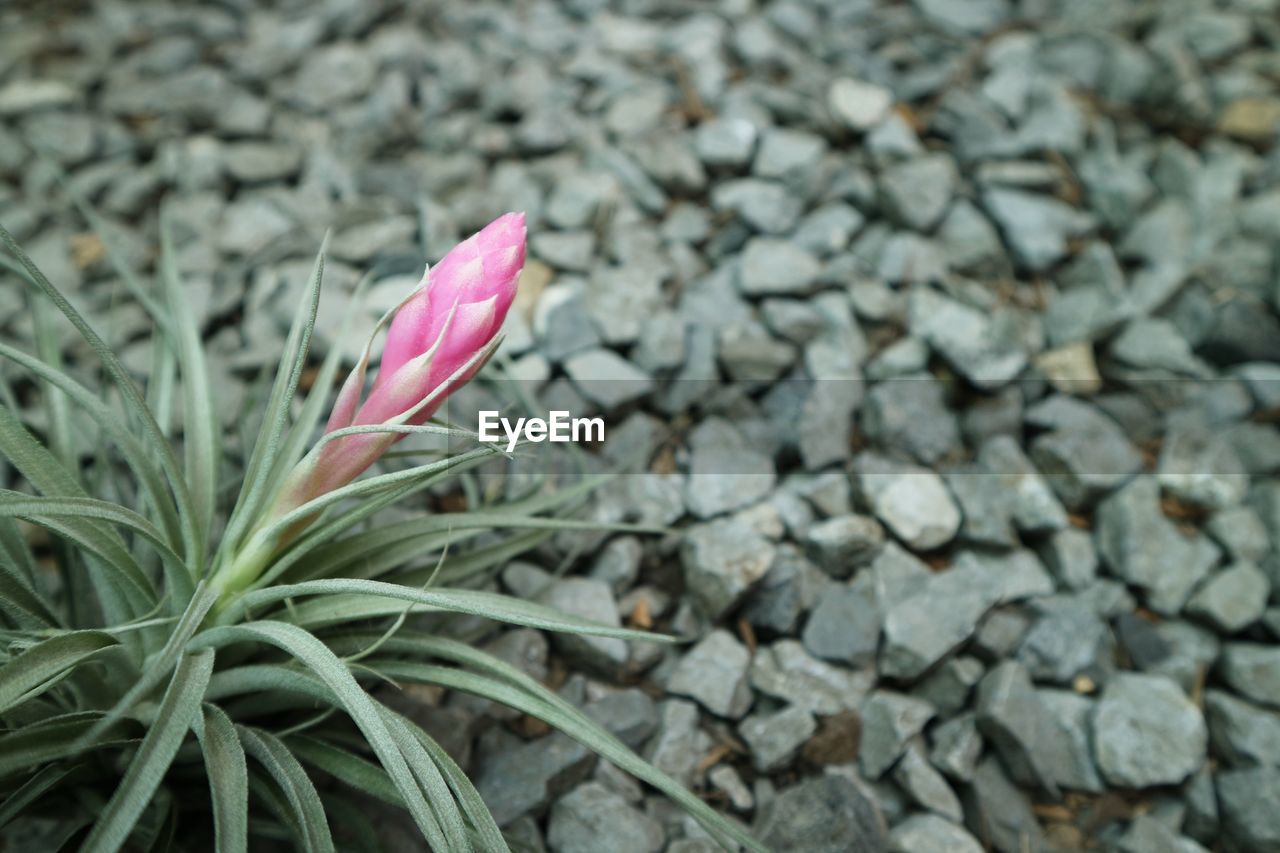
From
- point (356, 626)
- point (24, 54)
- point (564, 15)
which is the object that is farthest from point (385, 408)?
point (24, 54)

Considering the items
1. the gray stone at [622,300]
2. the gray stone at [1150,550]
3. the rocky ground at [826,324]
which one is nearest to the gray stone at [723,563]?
the rocky ground at [826,324]

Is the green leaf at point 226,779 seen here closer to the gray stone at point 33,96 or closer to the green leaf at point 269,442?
the green leaf at point 269,442

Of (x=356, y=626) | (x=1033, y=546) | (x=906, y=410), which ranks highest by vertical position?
(x=356, y=626)

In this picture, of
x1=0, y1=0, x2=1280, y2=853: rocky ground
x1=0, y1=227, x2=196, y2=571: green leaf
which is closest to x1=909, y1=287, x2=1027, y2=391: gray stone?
x1=0, y1=0, x2=1280, y2=853: rocky ground

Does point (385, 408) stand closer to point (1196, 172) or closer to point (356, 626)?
point (356, 626)

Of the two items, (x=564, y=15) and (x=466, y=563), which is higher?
(x=564, y=15)

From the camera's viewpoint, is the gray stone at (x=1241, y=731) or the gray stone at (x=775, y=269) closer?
the gray stone at (x=1241, y=731)

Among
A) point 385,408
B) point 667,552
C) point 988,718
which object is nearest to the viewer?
point 385,408
